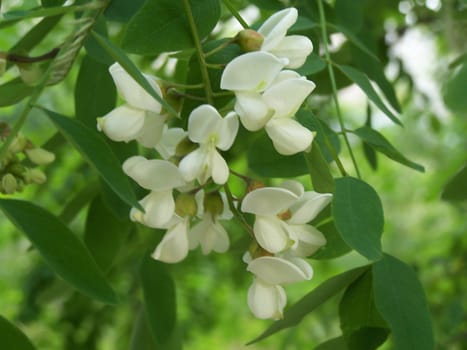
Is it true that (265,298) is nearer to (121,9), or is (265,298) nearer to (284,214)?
(284,214)

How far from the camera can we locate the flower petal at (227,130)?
529mm

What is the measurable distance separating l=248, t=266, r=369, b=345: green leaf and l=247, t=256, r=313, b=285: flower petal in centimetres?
7

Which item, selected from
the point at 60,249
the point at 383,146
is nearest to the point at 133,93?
the point at 60,249

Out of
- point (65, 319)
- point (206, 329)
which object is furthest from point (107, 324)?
point (206, 329)

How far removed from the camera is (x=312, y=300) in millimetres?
646

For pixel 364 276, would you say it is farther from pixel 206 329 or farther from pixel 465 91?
pixel 206 329


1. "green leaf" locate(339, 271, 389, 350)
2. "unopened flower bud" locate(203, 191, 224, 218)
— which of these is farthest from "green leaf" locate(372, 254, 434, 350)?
"unopened flower bud" locate(203, 191, 224, 218)

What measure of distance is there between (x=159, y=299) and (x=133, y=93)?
0.84ft

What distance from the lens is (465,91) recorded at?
64cm

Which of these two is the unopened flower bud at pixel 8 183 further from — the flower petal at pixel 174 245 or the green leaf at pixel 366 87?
the green leaf at pixel 366 87

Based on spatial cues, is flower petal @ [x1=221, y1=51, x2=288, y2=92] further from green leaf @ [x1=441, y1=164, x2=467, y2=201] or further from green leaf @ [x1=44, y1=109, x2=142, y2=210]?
green leaf @ [x1=441, y1=164, x2=467, y2=201]

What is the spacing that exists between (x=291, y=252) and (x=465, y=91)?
187mm

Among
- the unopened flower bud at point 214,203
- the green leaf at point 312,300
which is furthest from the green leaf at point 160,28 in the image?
the green leaf at point 312,300

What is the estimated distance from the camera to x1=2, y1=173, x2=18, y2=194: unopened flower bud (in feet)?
1.99
